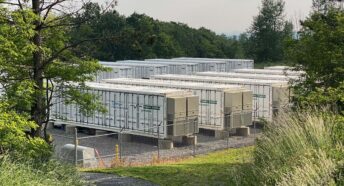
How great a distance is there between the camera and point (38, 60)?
1438 cm

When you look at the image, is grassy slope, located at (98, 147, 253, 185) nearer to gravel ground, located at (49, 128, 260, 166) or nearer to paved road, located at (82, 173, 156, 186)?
paved road, located at (82, 173, 156, 186)

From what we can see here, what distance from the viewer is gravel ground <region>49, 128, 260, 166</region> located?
87.7 ft

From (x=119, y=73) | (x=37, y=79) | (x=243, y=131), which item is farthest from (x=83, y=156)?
(x=119, y=73)

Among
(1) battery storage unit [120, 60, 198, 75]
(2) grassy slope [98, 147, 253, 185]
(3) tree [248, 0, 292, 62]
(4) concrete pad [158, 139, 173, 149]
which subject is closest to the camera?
(2) grassy slope [98, 147, 253, 185]

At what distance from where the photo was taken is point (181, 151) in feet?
94.0

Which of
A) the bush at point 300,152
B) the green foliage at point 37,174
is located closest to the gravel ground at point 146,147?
the green foliage at point 37,174

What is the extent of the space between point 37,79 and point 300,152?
6.97 metres

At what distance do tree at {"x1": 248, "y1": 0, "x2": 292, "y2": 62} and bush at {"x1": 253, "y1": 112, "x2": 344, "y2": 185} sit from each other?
218 ft

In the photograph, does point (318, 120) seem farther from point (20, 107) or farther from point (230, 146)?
point (230, 146)

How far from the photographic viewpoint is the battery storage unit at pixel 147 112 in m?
29.9

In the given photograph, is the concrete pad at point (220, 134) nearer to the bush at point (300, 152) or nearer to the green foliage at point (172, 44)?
the bush at point (300, 152)

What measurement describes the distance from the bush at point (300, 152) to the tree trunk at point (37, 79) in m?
5.83

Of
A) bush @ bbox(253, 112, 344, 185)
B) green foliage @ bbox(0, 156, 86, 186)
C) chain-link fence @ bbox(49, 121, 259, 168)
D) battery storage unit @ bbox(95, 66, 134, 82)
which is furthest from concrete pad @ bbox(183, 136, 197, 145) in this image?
green foliage @ bbox(0, 156, 86, 186)

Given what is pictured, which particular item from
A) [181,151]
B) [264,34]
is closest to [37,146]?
[181,151]
